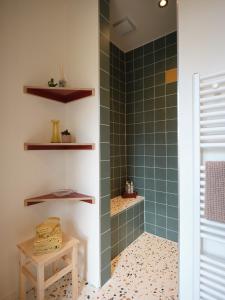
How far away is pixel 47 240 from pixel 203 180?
1067 millimetres

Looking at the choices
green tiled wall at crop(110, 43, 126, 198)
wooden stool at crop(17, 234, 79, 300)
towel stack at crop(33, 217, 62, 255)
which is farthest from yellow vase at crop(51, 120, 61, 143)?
green tiled wall at crop(110, 43, 126, 198)

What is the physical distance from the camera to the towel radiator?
0.92 metres

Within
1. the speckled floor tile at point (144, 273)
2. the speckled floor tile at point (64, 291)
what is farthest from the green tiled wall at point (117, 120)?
the speckled floor tile at point (64, 291)

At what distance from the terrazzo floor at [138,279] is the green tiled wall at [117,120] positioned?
2.53 feet

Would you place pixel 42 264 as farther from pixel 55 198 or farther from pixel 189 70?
pixel 189 70

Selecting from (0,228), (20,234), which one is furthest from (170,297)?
(0,228)

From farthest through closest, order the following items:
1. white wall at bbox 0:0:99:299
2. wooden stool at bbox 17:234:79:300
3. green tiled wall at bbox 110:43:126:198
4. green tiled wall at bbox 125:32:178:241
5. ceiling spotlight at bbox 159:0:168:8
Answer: green tiled wall at bbox 110:43:126:198 → green tiled wall at bbox 125:32:178:241 → ceiling spotlight at bbox 159:0:168:8 → white wall at bbox 0:0:99:299 → wooden stool at bbox 17:234:79:300

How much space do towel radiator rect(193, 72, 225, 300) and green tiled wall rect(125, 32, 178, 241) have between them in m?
1.13

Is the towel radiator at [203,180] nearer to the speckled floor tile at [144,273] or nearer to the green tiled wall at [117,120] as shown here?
the speckled floor tile at [144,273]

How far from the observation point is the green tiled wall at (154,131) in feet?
6.93

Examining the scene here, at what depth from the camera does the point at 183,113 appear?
3.43ft

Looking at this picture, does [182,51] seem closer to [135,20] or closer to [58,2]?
[135,20]

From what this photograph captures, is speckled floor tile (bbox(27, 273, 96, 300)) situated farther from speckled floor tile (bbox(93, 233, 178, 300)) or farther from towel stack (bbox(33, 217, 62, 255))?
towel stack (bbox(33, 217, 62, 255))

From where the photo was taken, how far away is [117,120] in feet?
7.75
